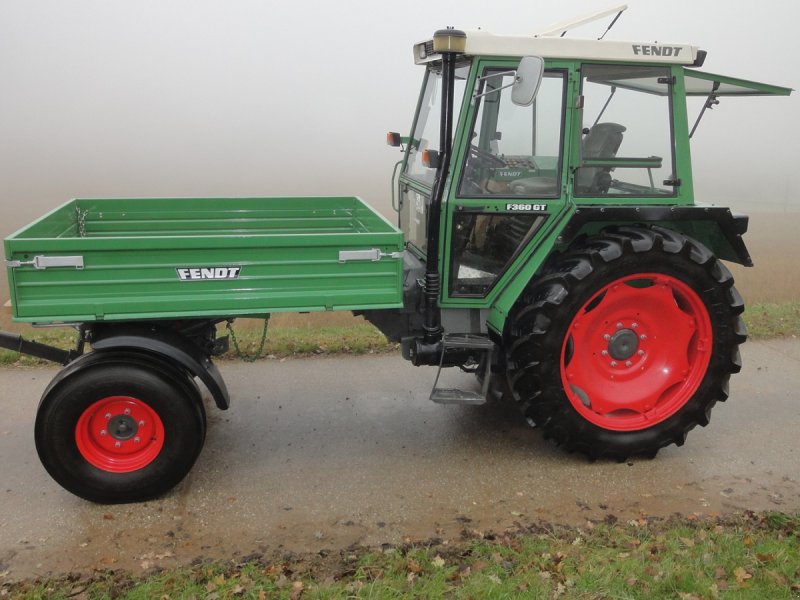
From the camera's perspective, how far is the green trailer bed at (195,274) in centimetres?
325

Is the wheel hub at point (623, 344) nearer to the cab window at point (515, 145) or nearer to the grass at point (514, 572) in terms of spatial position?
the cab window at point (515, 145)

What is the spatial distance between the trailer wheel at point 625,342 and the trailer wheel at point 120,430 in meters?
1.76

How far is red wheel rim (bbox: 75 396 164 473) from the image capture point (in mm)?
3508

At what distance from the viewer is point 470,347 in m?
3.91

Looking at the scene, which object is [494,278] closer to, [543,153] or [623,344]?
[543,153]

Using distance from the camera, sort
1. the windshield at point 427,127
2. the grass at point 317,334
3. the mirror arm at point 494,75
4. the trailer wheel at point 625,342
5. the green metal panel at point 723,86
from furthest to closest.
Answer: the grass at point 317,334, the windshield at point 427,127, the green metal panel at point 723,86, the trailer wheel at point 625,342, the mirror arm at point 494,75

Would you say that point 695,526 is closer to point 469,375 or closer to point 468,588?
point 468,588

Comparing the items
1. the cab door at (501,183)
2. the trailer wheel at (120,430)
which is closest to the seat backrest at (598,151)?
the cab door at (501,183)

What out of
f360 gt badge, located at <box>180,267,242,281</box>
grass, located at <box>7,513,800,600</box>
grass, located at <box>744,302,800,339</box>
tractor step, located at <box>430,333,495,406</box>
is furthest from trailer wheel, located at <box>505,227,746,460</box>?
grass, located at <box>744,302,800,339</box>

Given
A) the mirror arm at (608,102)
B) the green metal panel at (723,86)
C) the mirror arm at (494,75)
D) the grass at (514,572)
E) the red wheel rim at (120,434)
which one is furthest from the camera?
the green metal panel at (723,86)

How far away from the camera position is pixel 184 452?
140 inches

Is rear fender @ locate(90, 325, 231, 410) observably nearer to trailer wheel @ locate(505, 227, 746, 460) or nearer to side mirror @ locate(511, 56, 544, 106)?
trailer wheel @ locate(505, 227, 746, 460)

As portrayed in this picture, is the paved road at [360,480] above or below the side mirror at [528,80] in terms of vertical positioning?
below

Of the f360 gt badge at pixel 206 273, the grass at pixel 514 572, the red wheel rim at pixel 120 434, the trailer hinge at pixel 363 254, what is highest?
the trailer hinge at pixel 363 254
